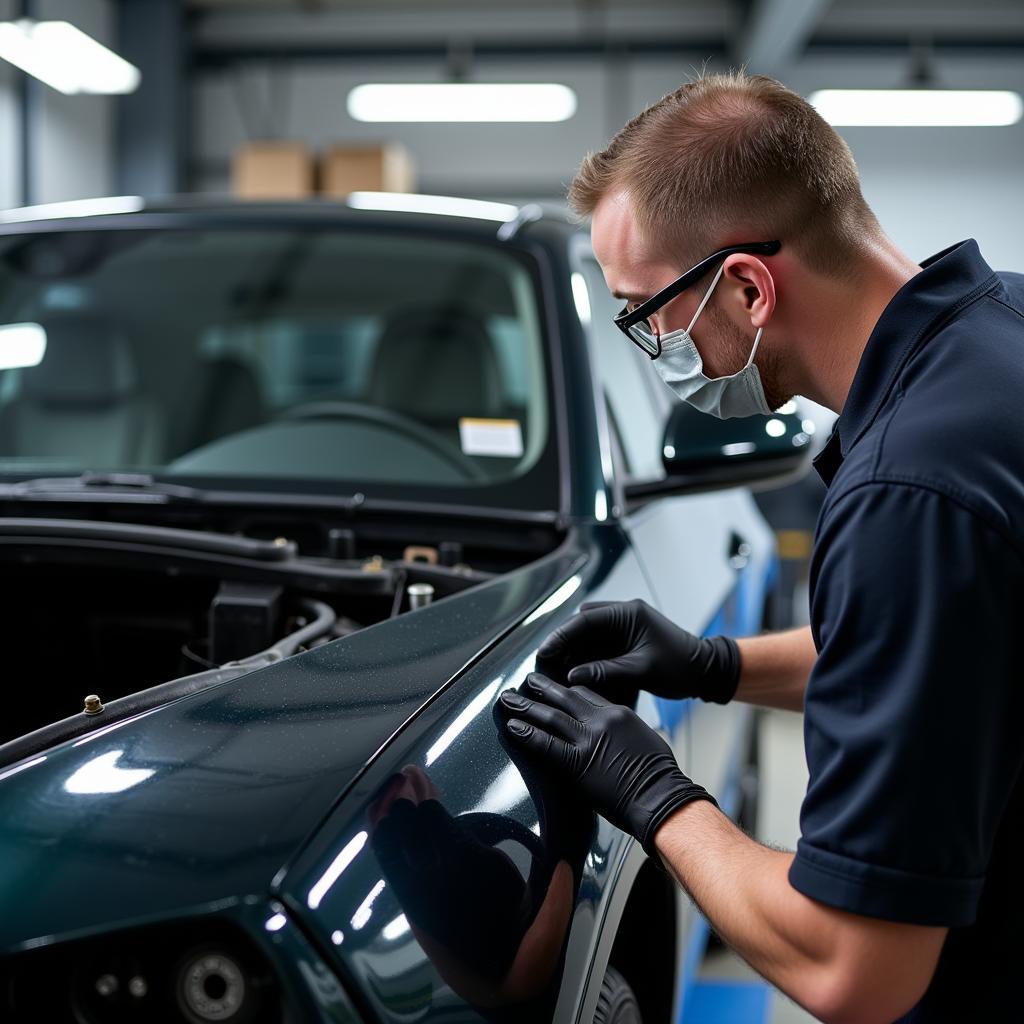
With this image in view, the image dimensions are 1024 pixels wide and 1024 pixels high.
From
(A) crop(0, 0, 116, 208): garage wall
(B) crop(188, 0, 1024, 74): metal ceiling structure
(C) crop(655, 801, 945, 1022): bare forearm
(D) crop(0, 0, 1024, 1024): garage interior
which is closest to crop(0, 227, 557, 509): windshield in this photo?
(C) crop(655, 801, 945, 1022): bare forearm

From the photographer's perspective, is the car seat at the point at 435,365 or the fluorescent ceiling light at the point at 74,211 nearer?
the car seat at the point at 435,365

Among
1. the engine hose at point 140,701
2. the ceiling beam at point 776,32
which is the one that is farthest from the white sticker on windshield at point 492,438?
the ceiling beam at point 776,32

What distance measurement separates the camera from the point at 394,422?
6.02 feet

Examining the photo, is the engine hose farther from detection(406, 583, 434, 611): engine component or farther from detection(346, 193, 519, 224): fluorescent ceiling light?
detection(346, 193, 519, 224): fluorescent ceiling light

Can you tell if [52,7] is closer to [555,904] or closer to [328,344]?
[328,344]

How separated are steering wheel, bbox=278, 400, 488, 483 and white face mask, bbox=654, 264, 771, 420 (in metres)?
0.45

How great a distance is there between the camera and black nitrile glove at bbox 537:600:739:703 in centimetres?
112

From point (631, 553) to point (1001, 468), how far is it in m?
0.69

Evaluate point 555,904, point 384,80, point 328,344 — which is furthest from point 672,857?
point 384,80

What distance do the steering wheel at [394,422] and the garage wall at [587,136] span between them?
285 inches

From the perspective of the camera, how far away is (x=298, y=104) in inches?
360

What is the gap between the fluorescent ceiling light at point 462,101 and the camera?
784 centimetres

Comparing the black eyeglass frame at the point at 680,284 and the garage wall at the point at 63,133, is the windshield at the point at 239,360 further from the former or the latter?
the garage wall at the point at 63,133

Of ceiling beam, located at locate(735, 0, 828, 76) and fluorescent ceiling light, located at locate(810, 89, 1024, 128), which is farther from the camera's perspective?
fluorescent ceiling light, located at locate(810, 89, 1024, 128)
